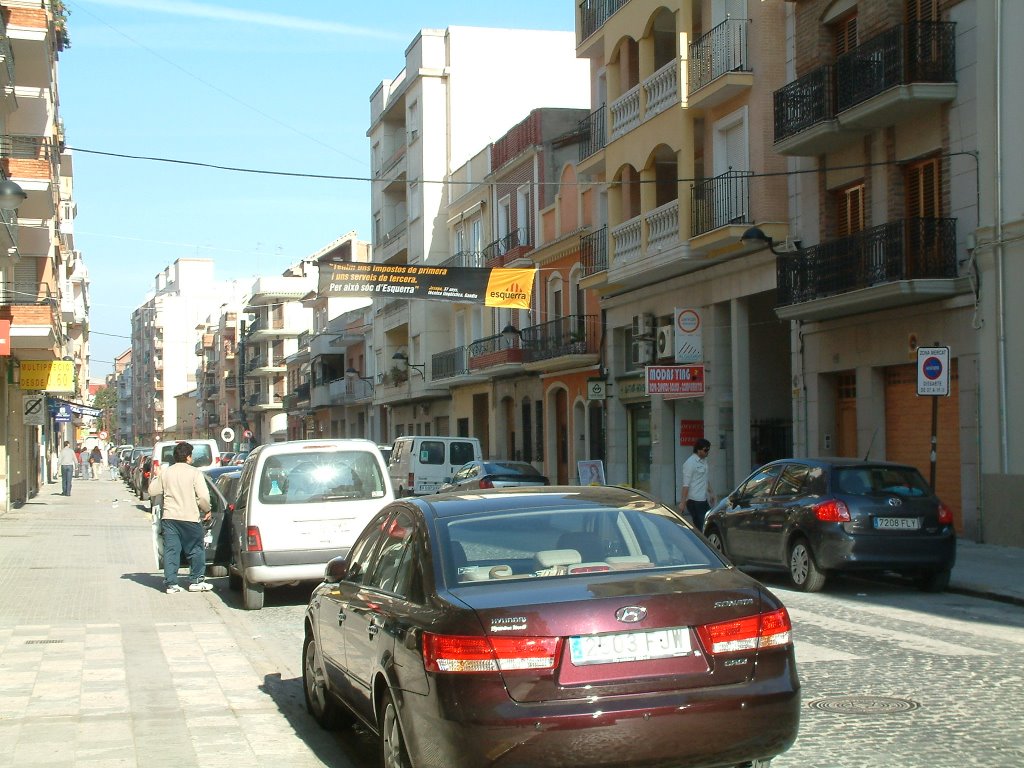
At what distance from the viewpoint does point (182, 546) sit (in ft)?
50.6

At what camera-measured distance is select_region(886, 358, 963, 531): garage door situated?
21.0 metres

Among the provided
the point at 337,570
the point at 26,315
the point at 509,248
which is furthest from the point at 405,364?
the point at 337,570

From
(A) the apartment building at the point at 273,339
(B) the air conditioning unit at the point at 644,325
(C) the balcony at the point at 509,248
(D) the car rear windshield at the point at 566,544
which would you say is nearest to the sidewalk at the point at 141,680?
(D) the car rear windshield at the point at 566,544

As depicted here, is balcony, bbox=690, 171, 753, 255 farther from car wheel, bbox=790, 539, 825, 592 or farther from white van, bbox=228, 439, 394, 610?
white van, bbox=228, 439, 394, 610

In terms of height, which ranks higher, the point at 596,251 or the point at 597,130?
the point at 597,130

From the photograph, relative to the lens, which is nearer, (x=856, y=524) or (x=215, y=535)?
(x=856, y=524)

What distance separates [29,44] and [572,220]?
613 inches

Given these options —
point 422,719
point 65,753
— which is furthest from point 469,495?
point 65,753

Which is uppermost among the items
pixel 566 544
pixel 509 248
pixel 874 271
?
pixel 509 248

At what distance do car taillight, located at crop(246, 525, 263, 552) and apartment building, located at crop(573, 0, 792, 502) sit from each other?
1389cm

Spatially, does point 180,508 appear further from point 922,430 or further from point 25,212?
point 25,212

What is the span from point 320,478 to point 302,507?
1.33ft

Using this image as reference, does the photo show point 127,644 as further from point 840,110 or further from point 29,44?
point 29,44

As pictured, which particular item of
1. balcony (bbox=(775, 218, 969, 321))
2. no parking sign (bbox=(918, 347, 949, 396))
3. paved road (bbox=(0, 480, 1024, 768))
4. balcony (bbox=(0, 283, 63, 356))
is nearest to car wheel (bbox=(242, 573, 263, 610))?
paved road (bbox=(0, 480, 1024, 768))
